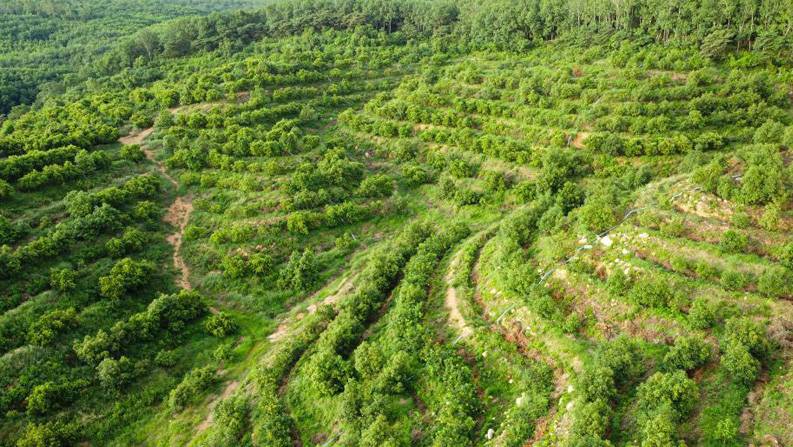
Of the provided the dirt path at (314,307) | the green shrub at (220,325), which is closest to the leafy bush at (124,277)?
the green shrub at (220,325)

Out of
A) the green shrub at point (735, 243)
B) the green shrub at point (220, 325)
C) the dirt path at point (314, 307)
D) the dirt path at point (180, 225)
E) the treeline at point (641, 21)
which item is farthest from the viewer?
the treeline at point (641, 21)

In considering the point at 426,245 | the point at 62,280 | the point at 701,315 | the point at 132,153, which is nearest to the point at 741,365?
the point at 701,315

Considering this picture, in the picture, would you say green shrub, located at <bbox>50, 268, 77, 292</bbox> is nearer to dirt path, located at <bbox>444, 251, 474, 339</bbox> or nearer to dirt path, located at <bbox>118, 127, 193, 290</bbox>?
dirt path, located at <bbox>118, 127, 193, 290</bbox>

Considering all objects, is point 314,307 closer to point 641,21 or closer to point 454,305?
point 454,305

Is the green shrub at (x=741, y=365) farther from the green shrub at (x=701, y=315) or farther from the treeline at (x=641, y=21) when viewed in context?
the treeline at (x=641, y=21)

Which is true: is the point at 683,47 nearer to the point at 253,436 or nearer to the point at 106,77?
the point at 253,436

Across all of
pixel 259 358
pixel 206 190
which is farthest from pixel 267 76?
pixel 259 358
